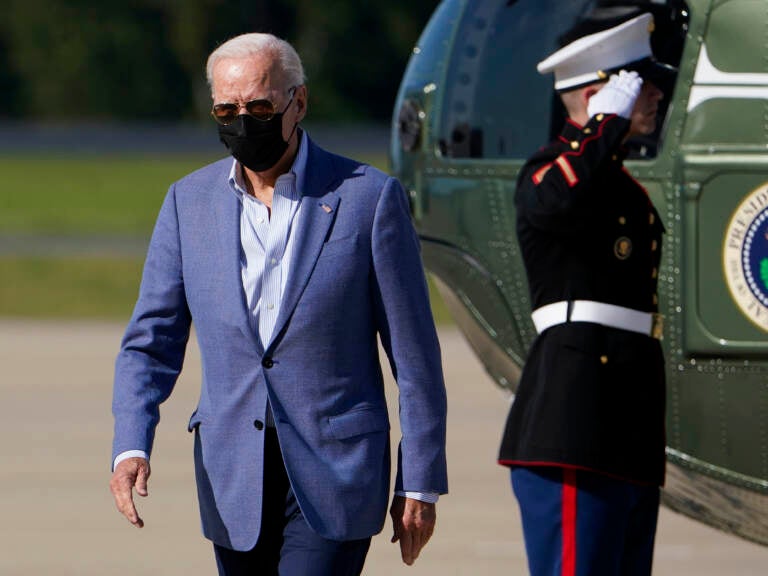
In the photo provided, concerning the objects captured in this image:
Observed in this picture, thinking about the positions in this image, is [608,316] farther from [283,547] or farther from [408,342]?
[283,547]

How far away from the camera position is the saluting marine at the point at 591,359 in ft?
11.2

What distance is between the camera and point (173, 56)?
162ft

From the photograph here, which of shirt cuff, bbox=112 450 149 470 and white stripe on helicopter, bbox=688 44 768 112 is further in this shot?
white stripe on helicopter, bbox=688 44 768 112

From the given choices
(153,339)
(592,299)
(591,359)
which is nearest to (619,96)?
(592,299)

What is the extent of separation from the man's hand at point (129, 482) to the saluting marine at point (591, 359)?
727 mm

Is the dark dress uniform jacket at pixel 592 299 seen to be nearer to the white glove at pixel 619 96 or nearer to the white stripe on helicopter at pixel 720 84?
the white glove at pixel 619 96

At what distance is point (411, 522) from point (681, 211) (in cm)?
161

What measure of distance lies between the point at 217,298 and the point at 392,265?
0.34 m

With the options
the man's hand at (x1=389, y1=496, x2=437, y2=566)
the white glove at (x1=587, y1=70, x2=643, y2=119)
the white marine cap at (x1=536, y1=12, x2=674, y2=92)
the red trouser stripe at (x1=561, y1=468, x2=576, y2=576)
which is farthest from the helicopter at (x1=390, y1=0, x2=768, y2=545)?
the man's hand at (x1=389, y1=496, x2=437, y2=566)

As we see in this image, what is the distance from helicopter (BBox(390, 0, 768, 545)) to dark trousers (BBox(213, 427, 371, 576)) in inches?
58.9

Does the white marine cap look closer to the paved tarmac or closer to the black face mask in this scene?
the black face mask

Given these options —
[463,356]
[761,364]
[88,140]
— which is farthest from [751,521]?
[88,140]

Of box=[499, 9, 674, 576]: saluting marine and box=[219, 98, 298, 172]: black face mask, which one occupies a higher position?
box=[219, 98, 298, 172]: black face mask

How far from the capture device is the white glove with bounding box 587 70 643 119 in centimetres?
350
